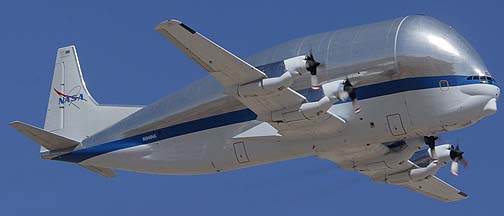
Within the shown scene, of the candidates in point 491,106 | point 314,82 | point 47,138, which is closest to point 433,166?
point 491,106

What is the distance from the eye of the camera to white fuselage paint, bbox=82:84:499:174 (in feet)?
109

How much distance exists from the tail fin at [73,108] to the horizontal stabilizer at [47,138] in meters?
1.07

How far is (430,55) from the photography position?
3331 centimetres

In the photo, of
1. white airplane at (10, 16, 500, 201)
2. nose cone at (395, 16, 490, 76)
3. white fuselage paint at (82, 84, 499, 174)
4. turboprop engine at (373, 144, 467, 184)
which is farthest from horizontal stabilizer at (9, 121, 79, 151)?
nose cone at (395, 16, 490, 76)

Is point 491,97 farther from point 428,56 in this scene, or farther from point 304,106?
point 304,106

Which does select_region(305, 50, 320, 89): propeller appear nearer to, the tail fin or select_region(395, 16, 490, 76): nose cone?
select_region(395, 16, 490, 76): nose cone

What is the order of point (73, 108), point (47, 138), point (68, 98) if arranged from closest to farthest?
1. point (47, 138)
2. point (73, 108)
3. point (68, 98)

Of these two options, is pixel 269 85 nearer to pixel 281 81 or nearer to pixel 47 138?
pixel 281 81

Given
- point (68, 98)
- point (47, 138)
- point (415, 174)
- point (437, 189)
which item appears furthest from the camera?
point (68, 98)

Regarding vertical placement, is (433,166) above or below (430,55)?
below

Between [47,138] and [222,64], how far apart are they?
1046 centimetres

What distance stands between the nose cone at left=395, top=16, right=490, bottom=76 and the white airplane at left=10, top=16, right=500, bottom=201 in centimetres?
3

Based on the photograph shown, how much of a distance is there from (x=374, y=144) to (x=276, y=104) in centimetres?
423

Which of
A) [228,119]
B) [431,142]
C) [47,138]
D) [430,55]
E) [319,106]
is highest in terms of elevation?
[430,55]
